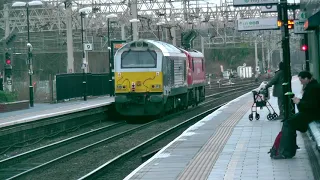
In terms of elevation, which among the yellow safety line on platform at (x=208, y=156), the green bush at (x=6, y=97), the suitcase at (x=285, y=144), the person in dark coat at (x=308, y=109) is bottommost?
the yellow safety line on platform at (x=208, y=156)

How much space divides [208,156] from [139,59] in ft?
51.2

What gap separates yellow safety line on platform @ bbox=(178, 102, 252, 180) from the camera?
12.4m

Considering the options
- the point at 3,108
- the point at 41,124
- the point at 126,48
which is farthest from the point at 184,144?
the point at 3,108

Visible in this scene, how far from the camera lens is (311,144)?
1586 cm

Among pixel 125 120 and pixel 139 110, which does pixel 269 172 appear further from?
pixel 125 120

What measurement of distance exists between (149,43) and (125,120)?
4.32 m

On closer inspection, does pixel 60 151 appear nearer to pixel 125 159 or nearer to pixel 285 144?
pixel 125 159

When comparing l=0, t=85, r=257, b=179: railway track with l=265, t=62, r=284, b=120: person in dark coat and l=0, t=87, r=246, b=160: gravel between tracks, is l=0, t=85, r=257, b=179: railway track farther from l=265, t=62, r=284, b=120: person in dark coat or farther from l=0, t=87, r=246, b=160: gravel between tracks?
l=265, t=62, r=284, b=120: person in dark coat

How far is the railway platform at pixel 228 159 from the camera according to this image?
12.2 m

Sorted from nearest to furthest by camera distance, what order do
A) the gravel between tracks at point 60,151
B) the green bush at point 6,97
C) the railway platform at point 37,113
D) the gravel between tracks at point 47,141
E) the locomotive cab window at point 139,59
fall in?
the gravel between tracks at point 60,151
the gravel between tracks at point 47,141
the railway platform at point 37,113
the locomotive cab window at point 139,59
the green bush at point 6,97

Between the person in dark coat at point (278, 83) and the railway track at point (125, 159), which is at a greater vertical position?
the person in dark coat at point (278, 83)

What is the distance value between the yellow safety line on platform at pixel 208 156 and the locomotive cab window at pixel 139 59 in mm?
7985

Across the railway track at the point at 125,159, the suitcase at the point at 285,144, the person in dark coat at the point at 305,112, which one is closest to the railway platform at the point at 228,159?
the suitcase at the point at 285,144

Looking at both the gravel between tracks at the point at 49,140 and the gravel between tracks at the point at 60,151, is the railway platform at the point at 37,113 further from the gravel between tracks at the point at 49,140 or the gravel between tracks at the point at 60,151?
the gravel between tracks at the point at 60,151
